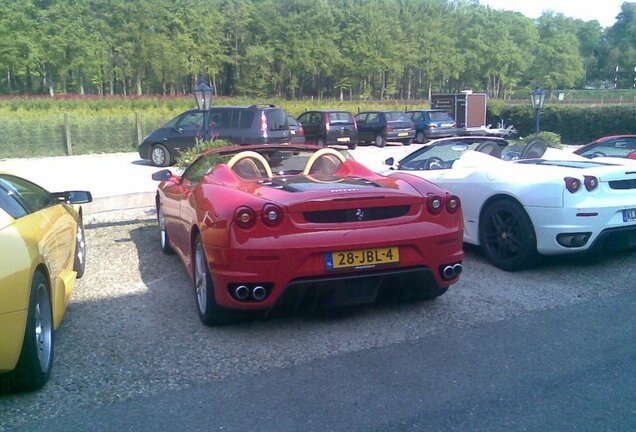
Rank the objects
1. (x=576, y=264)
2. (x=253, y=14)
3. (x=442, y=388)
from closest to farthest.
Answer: (x=442, y=388) < (x=576, y=264) < (x=253, y=14)

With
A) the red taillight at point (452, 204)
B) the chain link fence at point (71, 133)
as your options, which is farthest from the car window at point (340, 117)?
the red taillight at point (452, 204)

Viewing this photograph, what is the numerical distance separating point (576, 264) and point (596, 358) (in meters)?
2.65

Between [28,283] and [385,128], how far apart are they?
24.8 meters

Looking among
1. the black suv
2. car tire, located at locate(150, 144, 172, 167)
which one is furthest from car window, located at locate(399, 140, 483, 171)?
car tire, located at locate(150, 144, 172, 167)

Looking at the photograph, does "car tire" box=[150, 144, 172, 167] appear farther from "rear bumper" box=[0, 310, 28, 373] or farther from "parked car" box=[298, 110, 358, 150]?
"rear bumper" box=[0, 310, 28, 373]

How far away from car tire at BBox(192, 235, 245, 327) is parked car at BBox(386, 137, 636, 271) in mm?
2970

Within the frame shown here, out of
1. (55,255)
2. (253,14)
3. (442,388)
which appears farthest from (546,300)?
(253,14)

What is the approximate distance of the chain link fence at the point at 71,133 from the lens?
2150 cm

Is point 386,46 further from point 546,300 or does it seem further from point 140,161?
point 546,300

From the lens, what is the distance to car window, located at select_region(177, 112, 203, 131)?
61.2 ft

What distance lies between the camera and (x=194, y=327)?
15.6 feet

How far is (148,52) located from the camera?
53031mm

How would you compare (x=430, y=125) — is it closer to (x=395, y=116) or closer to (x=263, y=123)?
(x=395, y=116)

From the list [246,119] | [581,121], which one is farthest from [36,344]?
[581,121]
